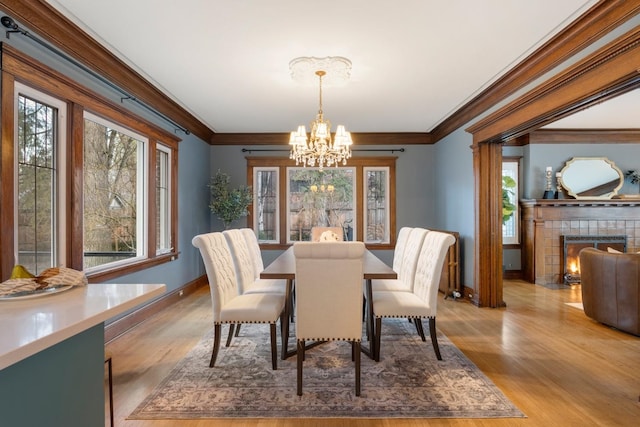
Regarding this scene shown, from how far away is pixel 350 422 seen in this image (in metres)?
1.85

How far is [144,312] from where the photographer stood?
3557 millimetres

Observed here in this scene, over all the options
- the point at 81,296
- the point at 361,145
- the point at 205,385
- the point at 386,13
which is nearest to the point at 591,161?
the point at 361,145

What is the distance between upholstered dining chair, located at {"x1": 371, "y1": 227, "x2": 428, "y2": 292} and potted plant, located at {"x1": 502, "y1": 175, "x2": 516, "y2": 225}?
3.34 m

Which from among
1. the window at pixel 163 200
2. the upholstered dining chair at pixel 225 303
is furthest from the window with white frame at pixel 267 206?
the upholstered dining chair at pixel 225 303

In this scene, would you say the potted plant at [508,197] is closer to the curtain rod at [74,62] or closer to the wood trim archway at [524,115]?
the wood trim archway at [524,115]

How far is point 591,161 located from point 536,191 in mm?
1099

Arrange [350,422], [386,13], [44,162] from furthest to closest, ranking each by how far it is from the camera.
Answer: [44,162] → [386,13] → [350,422]

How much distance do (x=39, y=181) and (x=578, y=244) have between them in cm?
738

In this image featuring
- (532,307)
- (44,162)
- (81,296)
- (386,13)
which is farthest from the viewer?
(532,307)

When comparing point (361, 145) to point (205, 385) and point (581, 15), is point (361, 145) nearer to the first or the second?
point (581, 15)

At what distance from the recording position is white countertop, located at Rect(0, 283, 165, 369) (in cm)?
77

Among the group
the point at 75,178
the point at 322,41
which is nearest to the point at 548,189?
the point at 322,41

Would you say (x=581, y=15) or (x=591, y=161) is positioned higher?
(x=581, y=15)

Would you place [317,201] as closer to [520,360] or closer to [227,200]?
[227,200]
